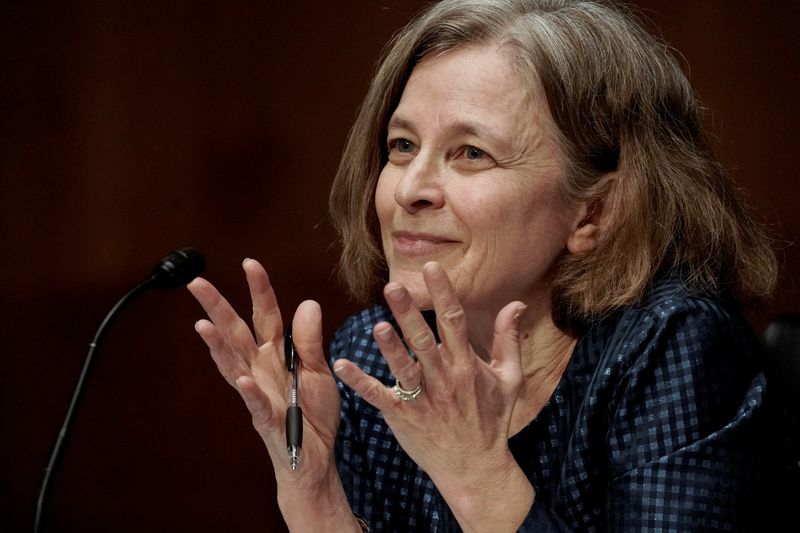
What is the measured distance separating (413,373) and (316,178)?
5.50 ft

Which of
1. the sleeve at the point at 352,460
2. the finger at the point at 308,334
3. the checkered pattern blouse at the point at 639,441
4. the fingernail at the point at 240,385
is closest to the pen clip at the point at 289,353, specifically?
the finger at the point at 308,334

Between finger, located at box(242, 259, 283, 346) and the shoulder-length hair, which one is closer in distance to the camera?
finger, located at box(242, 259, 283, 346)

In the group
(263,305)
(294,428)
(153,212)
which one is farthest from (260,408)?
(153,212)

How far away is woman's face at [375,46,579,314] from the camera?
1570mm

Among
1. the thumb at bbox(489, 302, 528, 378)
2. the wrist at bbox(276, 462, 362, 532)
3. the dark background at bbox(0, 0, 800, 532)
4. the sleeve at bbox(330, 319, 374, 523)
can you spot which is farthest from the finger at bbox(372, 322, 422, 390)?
the dark background at bbox(0, 0, 800, 532)

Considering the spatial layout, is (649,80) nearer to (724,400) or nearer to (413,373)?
(724,400)

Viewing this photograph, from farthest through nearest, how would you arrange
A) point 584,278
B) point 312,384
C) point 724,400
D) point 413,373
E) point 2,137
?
point 2,137, point 584,278, point 312,384, point 724,400, point 413,373

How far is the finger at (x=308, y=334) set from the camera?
4.89 feet

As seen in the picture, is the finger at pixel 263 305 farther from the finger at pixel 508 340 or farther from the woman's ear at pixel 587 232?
the woman's ear at pixel 587 232

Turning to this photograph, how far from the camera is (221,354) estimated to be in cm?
142

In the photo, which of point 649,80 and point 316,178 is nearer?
point 649,80

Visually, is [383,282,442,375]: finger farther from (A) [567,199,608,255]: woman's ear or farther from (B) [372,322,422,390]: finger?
(A) [567,199,608,255]: woman's ear

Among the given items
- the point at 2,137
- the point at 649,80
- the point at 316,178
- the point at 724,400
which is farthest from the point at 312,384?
the point at 2,137

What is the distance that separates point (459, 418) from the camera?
4.32 ft
